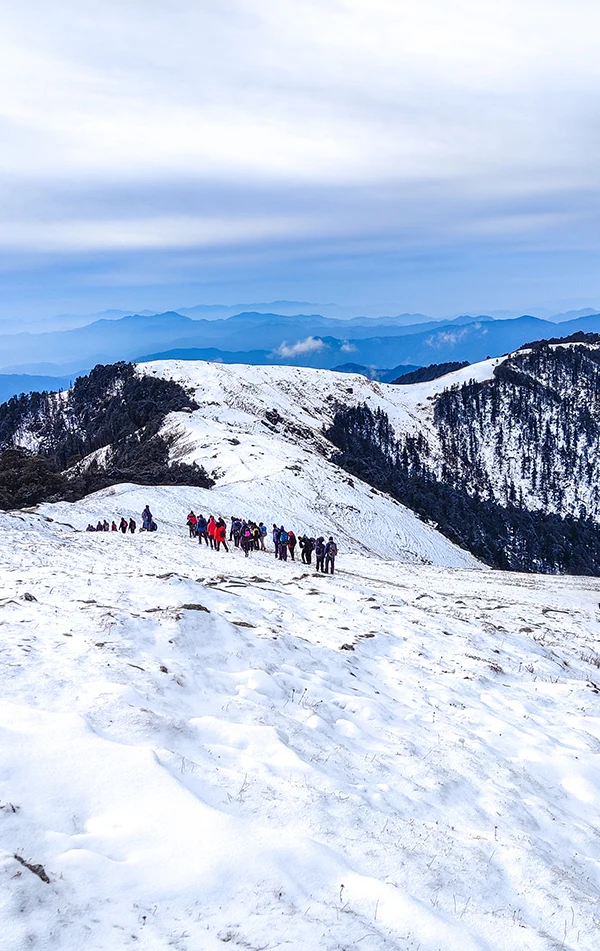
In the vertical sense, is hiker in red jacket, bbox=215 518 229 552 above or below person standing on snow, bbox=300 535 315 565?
above

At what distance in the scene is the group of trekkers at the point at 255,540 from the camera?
28.5 meters

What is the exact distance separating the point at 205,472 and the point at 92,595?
42.7 m

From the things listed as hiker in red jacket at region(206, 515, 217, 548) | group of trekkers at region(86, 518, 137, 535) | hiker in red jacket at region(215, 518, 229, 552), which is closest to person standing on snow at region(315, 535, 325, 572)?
hiker in red jacket at region(215, 518, 229, 552)

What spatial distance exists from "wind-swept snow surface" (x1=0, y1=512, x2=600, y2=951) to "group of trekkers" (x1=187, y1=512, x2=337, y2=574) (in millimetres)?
12241

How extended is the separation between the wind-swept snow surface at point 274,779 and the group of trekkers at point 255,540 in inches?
482

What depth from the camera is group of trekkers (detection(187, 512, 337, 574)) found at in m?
28.5

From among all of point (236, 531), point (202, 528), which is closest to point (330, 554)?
point (202, 528)

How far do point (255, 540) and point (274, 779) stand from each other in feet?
84.3

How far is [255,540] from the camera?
32750 millimetres

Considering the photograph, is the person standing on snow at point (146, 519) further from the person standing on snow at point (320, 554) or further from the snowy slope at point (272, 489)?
the person standing on snow at point (320, 554)

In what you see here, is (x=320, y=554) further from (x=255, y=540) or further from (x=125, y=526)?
(x=125, y=526)

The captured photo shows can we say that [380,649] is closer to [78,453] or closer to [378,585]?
[378,585]

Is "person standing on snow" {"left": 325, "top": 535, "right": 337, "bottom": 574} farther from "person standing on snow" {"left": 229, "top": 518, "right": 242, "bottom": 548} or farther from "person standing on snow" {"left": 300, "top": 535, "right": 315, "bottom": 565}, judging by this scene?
"person standing on snow" {"left": 229, "top": 518, "right": 242, "bottom": 548}

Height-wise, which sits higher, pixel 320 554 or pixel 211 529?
pixel 211 529
